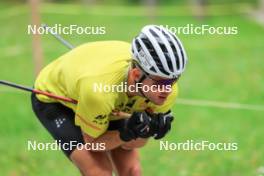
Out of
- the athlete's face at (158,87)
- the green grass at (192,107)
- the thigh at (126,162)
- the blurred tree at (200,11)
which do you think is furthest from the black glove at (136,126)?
the blurred tree at (200,11)

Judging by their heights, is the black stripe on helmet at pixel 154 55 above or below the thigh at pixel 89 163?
above

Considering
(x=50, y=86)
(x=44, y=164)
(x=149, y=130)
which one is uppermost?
(x=50, y=86)

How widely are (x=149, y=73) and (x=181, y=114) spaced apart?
16.2 feet

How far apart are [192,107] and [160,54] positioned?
5.41m

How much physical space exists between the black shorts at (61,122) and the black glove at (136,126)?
10.8 inches

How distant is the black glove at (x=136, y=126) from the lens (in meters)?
4.49

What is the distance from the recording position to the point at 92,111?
451 centimetres

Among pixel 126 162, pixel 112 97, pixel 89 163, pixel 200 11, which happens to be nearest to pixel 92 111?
pixel 112 97

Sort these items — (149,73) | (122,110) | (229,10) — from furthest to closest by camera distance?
(229,10) < (122,110) < (149,73)

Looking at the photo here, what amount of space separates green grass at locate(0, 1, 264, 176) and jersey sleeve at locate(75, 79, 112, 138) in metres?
2.42

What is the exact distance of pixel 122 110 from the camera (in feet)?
15.7

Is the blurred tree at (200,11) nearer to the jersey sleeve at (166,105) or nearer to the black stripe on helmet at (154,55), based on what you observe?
the jersey sleeve at (166,105)

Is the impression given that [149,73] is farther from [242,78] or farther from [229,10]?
[229,10]

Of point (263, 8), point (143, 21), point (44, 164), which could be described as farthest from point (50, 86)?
point (263, 8)
